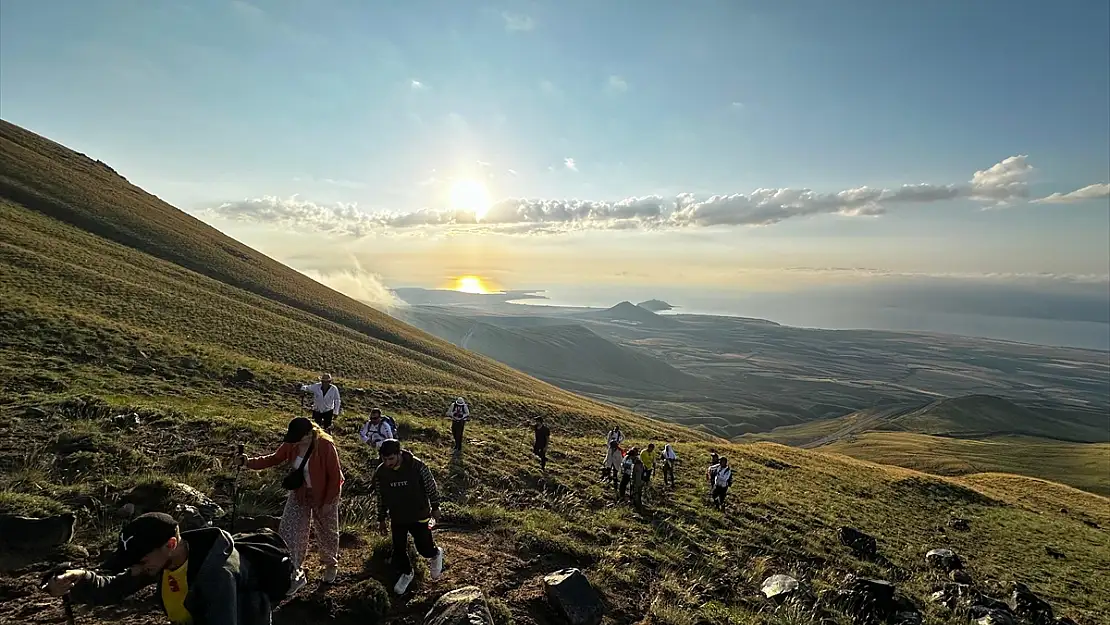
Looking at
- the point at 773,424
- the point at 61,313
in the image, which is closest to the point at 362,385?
the point at 61,313

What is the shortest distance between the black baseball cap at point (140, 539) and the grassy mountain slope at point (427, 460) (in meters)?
4.22

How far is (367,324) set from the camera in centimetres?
6512

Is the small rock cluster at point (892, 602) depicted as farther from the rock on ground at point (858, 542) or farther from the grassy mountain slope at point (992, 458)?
the grassy mountain slope at point (992, 458)

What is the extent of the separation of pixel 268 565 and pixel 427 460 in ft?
46.3

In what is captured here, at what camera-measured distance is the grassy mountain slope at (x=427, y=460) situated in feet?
32.0

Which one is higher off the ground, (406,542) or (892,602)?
(406,542)

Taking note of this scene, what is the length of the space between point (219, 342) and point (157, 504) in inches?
1143

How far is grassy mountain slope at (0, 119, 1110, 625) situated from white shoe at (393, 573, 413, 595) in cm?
16

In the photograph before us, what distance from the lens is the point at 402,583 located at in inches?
328

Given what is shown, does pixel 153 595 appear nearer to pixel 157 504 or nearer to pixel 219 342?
pixel 157 504

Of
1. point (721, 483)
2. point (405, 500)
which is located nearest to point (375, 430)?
point (405, 500)

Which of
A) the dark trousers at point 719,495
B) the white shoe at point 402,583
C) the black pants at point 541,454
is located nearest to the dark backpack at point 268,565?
the white shoe at point 402,583

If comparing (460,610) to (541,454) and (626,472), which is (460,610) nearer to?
(626,472)

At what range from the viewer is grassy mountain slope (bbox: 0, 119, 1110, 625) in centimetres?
974
